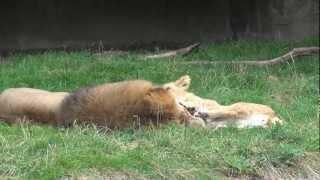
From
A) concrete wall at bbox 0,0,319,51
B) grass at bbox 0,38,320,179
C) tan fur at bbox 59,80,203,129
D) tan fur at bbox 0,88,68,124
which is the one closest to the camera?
grass at bbox 0,38,320,179

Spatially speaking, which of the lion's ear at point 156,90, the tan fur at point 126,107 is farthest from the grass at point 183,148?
the lion's ear at point 156,90

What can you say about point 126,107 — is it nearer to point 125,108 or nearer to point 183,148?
point 125,108

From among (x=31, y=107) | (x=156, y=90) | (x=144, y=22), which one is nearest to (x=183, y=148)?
(x=156, y=90)

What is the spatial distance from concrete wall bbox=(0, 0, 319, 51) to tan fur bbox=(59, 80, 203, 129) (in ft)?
22.0

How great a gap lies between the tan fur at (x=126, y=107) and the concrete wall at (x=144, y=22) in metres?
6.71

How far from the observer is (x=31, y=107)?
5887 mm

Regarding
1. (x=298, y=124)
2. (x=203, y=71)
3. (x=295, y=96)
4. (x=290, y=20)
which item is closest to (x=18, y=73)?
(x=203, y=71)

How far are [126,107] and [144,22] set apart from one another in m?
7.76

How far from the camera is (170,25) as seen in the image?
43.5 feet

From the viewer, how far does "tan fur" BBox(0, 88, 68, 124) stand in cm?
583

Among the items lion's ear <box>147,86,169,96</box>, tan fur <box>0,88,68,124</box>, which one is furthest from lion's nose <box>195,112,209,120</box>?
tan fur <box>0,88,68,124</box>

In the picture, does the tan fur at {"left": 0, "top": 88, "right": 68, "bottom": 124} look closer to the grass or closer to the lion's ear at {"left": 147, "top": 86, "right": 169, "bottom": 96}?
the grass

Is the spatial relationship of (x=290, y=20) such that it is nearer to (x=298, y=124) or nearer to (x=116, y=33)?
(x=116, y=33)

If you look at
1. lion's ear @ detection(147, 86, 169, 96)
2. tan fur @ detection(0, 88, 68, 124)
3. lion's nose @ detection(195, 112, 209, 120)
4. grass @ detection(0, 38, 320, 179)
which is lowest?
grass @ detection(0, 38, 320, 179)
